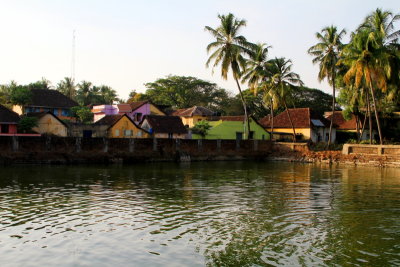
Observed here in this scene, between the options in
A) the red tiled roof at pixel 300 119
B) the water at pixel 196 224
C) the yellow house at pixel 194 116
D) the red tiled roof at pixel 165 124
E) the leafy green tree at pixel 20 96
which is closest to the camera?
the water at pixel 196 224

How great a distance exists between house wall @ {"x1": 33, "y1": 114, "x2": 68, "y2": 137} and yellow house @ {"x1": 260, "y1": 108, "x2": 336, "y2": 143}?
92.0ft

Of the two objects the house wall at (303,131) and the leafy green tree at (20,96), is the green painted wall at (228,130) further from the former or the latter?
the leafy green tree at (20,96)

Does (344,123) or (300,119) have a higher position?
(300,119)

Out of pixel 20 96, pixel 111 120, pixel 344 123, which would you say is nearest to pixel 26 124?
pixel 111 120

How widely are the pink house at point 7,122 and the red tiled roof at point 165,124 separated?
48.5 feet

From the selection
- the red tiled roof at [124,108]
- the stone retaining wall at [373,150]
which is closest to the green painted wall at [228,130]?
the red tiled roof at [124,108]

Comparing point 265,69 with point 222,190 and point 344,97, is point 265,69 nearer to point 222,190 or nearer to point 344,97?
point 344,97

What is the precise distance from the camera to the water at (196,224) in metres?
11.0

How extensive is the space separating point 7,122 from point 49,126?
561cm

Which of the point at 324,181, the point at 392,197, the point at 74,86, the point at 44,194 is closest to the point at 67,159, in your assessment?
the point at 44,194

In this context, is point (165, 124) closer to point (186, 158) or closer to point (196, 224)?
point (186, 158)

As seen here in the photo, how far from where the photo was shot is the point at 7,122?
44.2 meters

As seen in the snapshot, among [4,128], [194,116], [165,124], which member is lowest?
[4,128]

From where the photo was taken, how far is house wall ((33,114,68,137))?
4903cm
